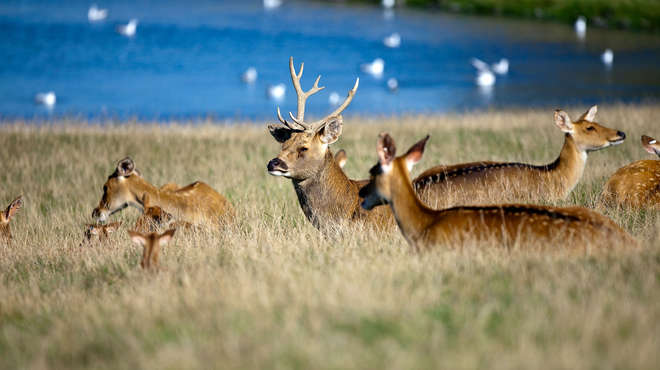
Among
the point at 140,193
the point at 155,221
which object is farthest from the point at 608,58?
the point at 155,221

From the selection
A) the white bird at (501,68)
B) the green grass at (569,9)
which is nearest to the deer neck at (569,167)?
the white bird at (501,68)

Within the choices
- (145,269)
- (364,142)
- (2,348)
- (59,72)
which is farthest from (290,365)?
(59,72)

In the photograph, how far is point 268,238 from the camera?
7.56 metres

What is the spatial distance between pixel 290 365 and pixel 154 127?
15.4 m

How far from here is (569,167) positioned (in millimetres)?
9891

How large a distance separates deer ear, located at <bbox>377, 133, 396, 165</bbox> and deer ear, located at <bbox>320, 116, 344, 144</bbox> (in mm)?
2152

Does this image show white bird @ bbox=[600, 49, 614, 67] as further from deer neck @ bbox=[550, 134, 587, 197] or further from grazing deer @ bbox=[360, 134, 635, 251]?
grazing deer @ bbox=[360, 134, 635, 251]

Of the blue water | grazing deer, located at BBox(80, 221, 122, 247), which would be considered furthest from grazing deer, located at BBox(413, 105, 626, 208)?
the blue water

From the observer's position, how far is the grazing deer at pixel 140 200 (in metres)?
9.27

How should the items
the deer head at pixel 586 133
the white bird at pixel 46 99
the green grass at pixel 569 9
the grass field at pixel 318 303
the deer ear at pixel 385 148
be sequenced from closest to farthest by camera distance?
the grass field at pixel 318 303
the deer ear at pixel 385 148
the deer head at pixel 586 133
the white bird at pixel 46 99
the green grass at pixel 569 9

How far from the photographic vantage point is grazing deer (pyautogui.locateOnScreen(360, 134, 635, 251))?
20.3 ft

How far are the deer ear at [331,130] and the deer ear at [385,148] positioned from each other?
7.06 ft

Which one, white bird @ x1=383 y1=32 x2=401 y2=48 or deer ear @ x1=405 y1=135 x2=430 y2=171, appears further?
white bird @ x1=383 y1=32 x2=401 y2=48

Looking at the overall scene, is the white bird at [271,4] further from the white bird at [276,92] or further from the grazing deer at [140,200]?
the grazing deer at [140,200]
